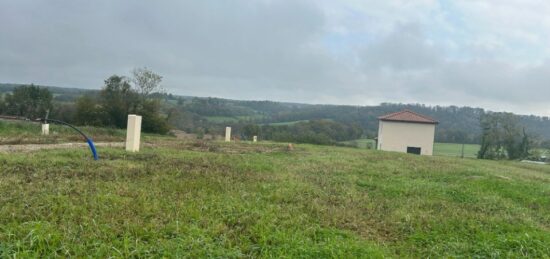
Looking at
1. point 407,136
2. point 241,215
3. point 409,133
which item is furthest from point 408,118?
point 241,215

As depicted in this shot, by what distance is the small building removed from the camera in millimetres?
35562

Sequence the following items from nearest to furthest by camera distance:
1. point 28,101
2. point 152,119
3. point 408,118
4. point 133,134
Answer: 1. point 133,134
2. point 152,119
3. point 408,118
4. point 28,101

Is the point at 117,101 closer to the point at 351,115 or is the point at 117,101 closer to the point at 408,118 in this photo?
the point at 408,118

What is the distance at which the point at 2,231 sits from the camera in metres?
3.27

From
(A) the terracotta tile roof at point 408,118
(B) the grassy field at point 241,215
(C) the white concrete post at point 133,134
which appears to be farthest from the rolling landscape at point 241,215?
(A) the terracotta tile roof at point 408,118

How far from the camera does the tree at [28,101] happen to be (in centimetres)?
3547

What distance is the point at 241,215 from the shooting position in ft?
14.1

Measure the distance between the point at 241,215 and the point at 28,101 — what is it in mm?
39007

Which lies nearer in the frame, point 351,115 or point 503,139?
point 503,139

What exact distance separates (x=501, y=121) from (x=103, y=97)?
4325 cm

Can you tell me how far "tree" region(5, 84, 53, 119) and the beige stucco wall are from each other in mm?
28996


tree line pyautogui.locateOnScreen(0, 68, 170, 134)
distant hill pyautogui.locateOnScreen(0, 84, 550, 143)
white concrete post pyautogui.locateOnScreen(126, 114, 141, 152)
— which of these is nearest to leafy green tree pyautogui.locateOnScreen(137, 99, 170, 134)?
tree line pyautogui.locateOnScreen(0, 68, 170, 134)

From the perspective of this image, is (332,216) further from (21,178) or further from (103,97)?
(103,97)

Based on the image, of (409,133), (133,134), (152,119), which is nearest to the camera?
(133,134)
